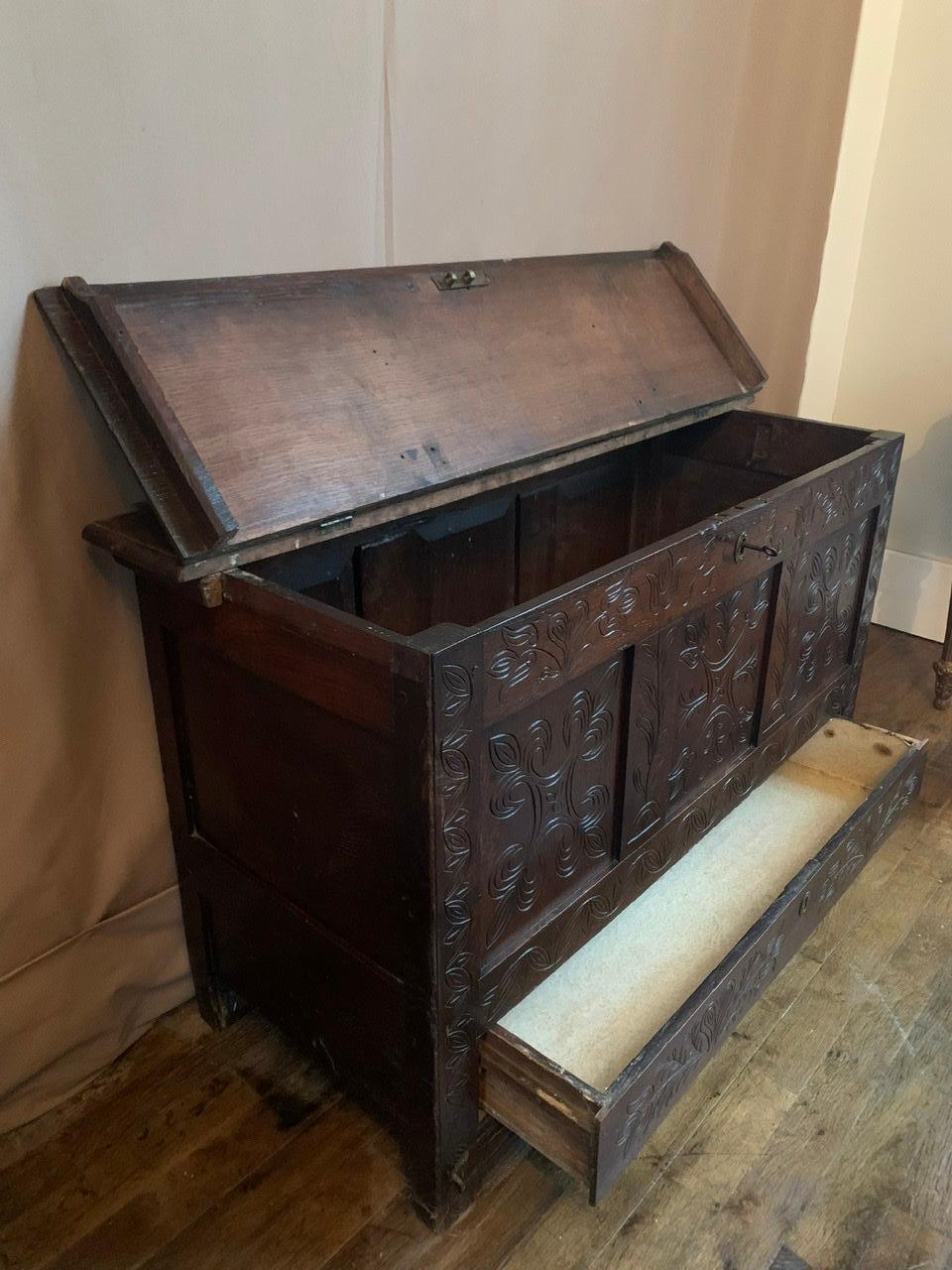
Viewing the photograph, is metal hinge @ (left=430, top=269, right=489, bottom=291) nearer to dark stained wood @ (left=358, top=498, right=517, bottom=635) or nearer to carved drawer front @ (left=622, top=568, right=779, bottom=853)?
dark stained wood @ (left=358, top=498, right=517, bottom=635)

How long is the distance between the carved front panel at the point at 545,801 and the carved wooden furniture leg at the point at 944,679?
1446 mm

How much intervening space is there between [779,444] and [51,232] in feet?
4.13

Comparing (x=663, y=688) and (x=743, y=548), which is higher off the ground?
(x=743, y=548)

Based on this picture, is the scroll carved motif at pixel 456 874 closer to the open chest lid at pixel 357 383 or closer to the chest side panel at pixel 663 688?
the chest side panel at pixel 663 688

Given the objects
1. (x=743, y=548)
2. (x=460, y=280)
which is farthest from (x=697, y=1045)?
(x=460, y=280)

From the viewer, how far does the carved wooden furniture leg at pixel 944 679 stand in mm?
2396

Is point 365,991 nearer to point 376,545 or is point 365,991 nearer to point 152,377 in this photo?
point 376,545

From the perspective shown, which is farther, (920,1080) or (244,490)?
(920,1080)

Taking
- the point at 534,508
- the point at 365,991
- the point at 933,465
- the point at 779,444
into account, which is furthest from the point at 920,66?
the point at 365,991

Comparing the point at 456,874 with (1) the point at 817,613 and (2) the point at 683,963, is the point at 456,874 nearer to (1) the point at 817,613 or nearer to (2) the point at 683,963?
(2) the point at 683,963

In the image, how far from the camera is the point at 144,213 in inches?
47.6

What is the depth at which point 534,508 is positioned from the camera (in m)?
1.76

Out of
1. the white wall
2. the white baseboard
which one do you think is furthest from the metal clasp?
the white baseboard

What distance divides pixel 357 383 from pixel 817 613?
2.88 ft
